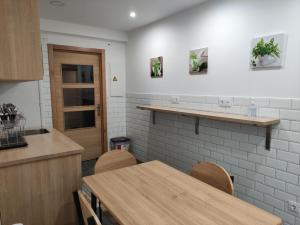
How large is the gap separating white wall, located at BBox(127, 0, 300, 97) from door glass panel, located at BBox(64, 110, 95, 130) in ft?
A: 3.96

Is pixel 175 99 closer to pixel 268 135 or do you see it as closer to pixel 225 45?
pixel 225 45

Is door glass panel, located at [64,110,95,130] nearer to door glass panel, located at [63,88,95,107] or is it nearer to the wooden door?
the wooden door

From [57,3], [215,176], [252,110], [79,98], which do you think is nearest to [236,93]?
[252,110]

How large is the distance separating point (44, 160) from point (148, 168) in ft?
2.72

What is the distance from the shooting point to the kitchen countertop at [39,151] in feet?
5.22

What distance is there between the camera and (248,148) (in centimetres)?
217

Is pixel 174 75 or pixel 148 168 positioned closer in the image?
pixel 148 168

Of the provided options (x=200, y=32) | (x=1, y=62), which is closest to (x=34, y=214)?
(x=1, y=62)

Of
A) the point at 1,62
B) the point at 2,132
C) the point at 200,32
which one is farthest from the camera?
the point at 200,32

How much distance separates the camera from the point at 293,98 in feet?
5.98

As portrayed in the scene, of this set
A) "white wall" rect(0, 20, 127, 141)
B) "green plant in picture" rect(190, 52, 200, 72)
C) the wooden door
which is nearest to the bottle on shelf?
"green plant in picture" rect(190, 52, 200, 72)

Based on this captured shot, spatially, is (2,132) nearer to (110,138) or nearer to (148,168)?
(148,168)

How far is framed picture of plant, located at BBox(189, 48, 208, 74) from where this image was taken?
2533 millimetres

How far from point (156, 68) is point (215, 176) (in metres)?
2.08
